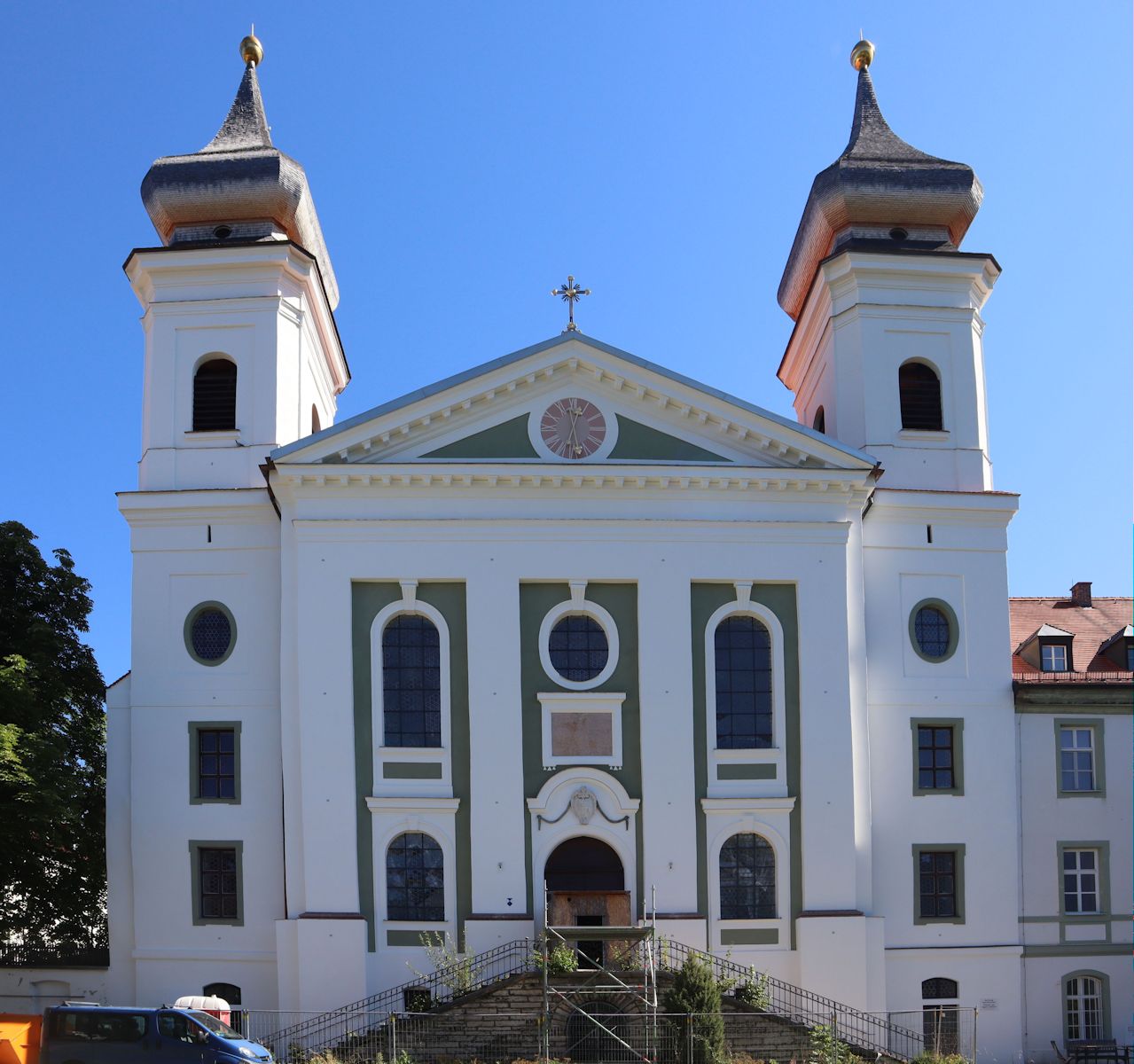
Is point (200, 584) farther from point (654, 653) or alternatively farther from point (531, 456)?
point (654, 653)

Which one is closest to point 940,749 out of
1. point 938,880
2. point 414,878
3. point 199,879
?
point 938,880

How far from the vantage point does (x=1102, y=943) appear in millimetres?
32344

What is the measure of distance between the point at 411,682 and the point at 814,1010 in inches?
391

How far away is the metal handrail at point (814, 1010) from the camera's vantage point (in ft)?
95.3

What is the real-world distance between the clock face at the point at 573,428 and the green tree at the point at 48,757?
37.4ft

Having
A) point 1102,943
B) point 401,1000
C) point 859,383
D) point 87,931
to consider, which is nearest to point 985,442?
point 859,383

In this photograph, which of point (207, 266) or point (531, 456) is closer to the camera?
point (531, 456)

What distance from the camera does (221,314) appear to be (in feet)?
110

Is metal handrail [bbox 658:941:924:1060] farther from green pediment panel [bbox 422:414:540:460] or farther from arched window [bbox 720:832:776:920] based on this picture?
green pediment panel [bbox 422:414:540:460]

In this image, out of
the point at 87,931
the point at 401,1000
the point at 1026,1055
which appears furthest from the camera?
A: the point at 87,931

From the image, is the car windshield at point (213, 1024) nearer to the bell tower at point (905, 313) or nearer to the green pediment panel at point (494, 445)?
the green pediment panel at point (494, 445)

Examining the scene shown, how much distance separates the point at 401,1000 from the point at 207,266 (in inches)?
618

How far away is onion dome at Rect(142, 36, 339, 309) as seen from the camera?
112 feet

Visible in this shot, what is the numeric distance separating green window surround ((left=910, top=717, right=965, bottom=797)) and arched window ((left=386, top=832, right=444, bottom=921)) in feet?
32.6
